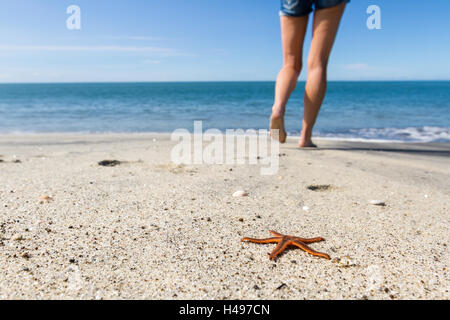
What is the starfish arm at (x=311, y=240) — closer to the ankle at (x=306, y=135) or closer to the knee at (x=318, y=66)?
the knee at (x=318, y=66)

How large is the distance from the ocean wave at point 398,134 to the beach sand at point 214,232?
168 inches

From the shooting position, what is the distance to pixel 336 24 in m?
3.54

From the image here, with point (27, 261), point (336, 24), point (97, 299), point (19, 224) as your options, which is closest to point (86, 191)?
point (19, 224)

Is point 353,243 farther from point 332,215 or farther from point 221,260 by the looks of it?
point 221,260

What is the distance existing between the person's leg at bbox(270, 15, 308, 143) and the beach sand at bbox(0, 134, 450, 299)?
63 cm

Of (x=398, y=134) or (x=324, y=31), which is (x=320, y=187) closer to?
(x=324, y=31)

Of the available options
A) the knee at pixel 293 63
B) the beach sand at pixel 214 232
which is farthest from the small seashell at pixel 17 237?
the knee at pixel 293 63

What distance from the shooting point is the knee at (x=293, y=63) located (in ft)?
12.6

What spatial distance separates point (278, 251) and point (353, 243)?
434 millimetres

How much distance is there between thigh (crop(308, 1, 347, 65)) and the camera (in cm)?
349

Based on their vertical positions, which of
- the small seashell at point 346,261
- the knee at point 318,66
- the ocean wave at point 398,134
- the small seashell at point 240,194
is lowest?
the small seashell at point 346,261

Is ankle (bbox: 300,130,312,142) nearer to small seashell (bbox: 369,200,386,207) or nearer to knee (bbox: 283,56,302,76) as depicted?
knee (bbox: 283,56,302,76)

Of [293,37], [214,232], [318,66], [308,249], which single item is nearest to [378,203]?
[308,249]

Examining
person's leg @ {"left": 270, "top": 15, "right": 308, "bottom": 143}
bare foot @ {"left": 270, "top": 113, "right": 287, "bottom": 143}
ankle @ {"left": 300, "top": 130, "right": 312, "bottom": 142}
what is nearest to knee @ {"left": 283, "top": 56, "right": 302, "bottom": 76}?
person's leg @ {"left": 270, "top": 15, "right": 308, "bottom": 143}
